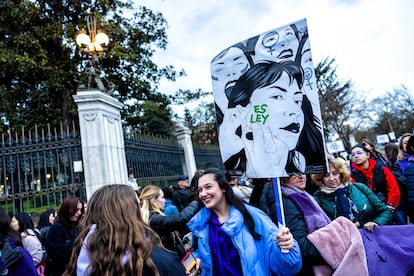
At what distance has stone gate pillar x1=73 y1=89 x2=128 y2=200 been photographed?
704 cm

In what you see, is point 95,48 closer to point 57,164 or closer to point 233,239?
point 57,164

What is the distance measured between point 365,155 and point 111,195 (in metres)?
4.13

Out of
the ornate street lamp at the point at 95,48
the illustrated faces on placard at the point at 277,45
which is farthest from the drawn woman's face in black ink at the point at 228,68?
the ornate street lamp at the point at 95,48

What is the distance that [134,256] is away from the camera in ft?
5.88

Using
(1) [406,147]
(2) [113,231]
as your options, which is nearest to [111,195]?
(2) [113,231]

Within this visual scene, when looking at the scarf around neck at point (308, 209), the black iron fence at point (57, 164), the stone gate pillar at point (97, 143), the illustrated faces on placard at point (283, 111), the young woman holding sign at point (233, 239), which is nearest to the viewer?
the illustrated faces on placard at point (283, 111)

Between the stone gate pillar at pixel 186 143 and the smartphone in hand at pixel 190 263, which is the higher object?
the stone gate pillar at pixel 186 143

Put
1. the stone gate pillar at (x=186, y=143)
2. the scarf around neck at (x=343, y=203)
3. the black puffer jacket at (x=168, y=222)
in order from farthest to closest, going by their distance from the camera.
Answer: the stone gate pillar at (x=186, y=143) → the black puffer jacket at (x=168, y=222) → the scarf around neck at (x=343, y=203)

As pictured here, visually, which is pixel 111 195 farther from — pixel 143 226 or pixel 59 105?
pixel 59 105

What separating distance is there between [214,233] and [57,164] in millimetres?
5870

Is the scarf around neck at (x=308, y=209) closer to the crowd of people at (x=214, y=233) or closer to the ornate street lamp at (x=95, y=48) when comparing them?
the crowd of people at (x=214, y=233)

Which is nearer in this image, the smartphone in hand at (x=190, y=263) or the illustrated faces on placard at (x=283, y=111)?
the illustrated faces on placard at (x=283, y=111)

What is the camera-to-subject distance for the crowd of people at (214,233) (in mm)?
1852

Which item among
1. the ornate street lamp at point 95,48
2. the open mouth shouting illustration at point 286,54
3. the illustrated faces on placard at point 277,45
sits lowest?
the open mouth shouting illustration at point 286,54
